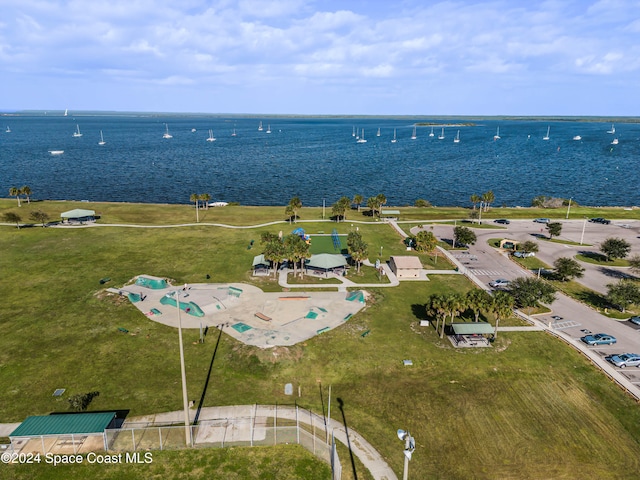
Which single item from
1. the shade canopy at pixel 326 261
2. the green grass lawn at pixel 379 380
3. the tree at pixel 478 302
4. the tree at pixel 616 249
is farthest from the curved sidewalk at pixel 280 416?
the tree at pixel 616 249

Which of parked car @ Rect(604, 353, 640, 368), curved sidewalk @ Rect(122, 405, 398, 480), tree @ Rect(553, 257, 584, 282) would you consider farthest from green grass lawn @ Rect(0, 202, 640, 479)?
tree @ Rect(553, 257, 584, 282)

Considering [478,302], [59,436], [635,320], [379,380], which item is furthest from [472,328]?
[59,436]

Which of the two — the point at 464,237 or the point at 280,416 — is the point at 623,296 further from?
the point at 280,416

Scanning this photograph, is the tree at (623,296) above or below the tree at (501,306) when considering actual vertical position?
below

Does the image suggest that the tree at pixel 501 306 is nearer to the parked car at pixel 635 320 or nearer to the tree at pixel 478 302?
the tree at pixel 478 302

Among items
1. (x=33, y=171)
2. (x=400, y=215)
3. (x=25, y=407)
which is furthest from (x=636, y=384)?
(x=33, y=171)
